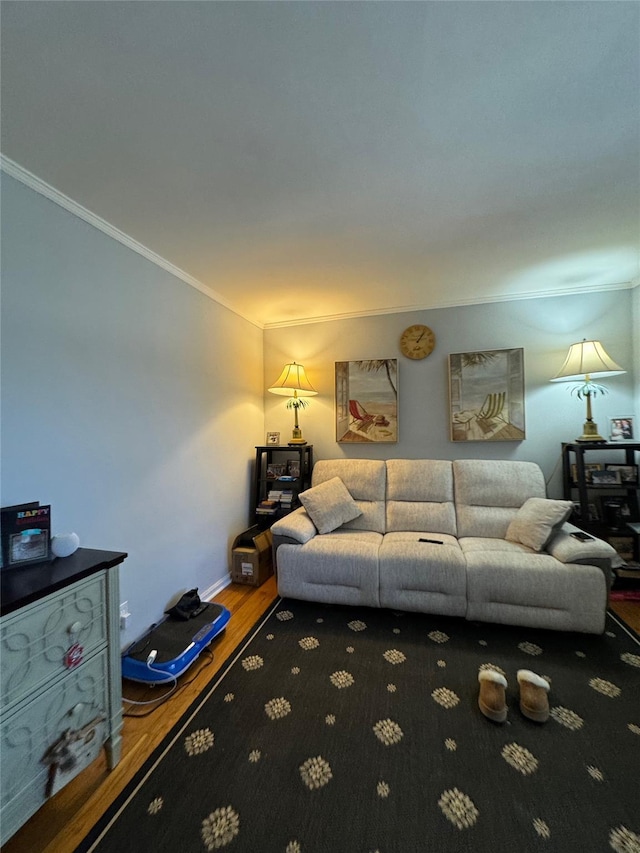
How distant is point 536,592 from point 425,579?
0.63 metres

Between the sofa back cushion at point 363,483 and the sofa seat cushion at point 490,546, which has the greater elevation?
the sofa back cushion at point 363,483

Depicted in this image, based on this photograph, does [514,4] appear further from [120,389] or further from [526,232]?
[120,389]

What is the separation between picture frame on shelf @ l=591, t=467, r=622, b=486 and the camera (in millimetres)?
2412

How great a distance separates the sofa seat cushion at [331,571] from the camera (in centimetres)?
210

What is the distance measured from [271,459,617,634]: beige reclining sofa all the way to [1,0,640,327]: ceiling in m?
1.79

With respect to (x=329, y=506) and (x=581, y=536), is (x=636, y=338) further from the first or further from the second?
(x=329, y=506)

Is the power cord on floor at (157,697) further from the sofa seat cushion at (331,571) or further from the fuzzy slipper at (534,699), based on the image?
the fuzzy slipper at (534,699)

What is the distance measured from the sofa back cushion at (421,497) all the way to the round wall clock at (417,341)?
108 centimetres

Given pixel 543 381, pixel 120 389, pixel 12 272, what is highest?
pixel 12 272

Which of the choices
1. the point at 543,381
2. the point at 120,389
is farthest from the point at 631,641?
the point at 120,389

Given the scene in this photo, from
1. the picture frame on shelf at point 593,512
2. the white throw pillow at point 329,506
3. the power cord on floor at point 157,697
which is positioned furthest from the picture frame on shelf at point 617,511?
the power cord on floor at point 157,697

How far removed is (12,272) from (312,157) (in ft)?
4.49

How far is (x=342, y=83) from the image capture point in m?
1.04

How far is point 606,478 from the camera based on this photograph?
2434 millimetres
